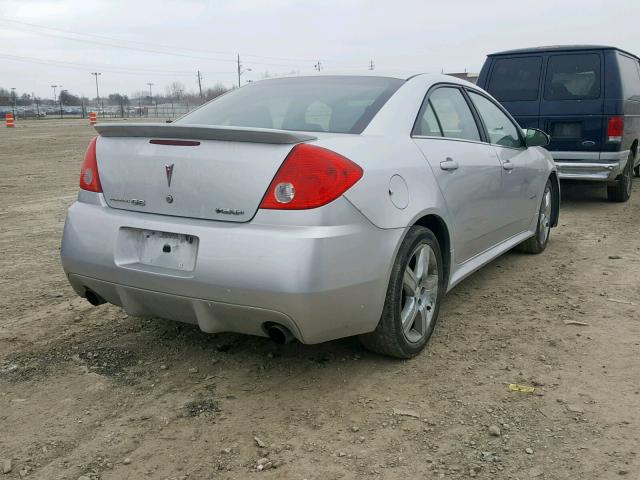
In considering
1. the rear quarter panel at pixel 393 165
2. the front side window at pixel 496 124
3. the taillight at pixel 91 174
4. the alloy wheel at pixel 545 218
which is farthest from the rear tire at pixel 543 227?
the taillight at pixel 91 174

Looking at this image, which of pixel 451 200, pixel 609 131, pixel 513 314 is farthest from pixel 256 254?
pixel 609 131

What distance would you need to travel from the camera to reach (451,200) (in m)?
3.54

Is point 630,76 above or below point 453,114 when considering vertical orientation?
above

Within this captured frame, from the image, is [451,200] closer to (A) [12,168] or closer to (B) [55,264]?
(B) [55,264]

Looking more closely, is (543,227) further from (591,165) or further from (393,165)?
(393,165)

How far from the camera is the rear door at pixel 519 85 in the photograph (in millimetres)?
8195

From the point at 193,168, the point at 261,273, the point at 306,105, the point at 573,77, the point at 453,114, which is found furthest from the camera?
the point at 573,77

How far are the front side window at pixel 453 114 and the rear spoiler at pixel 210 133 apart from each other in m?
1.29

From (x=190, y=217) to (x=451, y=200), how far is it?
1530mm

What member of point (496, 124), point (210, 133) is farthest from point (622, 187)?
point (210, 133)

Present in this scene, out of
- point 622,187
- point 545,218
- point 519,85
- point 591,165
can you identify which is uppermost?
point 519,85

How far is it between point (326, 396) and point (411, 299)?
72 cm

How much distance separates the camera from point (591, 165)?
25.9 ft

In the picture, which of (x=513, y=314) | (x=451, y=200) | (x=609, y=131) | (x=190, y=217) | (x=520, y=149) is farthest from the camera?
(x=609, y=131)
